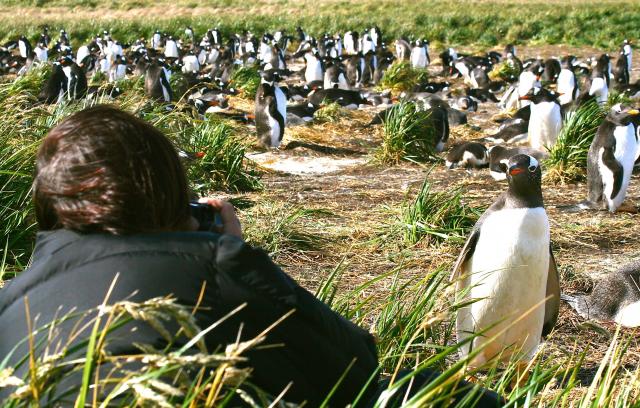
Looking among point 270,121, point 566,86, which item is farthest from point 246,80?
point 270,121

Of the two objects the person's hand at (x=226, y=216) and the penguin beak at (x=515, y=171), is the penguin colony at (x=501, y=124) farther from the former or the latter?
the person's hand at (x=226, y=216)

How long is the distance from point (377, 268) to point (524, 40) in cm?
2444

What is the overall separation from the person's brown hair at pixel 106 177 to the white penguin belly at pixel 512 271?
2.71m

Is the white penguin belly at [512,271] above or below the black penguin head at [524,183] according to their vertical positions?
below

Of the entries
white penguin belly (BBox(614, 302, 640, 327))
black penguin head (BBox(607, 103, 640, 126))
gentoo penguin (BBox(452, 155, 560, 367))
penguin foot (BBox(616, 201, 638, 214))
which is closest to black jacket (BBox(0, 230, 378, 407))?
gentoo penguin (BBox(452, 155, 560, 367))

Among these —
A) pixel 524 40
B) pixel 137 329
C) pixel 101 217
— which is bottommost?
pixel 524 40

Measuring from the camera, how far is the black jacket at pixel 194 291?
1544 millimetres

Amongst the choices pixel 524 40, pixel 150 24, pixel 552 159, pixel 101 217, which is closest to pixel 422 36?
pixel 524 40

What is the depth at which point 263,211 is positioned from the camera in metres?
6.50

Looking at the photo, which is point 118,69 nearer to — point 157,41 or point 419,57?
point 419,57

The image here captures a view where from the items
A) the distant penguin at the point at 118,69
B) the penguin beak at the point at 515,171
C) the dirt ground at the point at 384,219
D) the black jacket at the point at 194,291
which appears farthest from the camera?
the distant penguin at the point at 118,69

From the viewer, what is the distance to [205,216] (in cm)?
201

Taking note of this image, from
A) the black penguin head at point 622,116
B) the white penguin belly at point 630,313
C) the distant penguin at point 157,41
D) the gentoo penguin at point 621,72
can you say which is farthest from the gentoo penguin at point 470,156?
the distant penguin at point 157,41

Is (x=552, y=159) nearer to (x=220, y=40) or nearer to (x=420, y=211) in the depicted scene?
(x=420, y=211)
